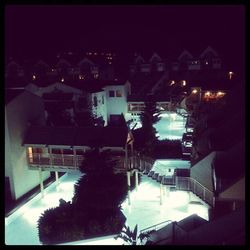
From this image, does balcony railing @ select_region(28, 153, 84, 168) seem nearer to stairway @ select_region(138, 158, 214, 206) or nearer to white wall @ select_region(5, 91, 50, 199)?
white wall @ select_region(5, 91, 50, 199)

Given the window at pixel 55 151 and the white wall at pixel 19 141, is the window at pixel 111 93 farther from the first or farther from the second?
the window at pixel 55 151

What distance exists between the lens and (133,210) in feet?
50.8

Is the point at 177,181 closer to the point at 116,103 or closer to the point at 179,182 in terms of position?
the point at 179,182

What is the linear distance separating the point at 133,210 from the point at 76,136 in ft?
15.9

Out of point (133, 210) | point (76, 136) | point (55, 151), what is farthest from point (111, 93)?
point (133, 210)

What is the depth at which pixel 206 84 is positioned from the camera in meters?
30.0

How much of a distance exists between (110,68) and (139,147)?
19.7 meters

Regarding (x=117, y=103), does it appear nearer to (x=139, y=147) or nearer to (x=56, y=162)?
(x=139, y=147)

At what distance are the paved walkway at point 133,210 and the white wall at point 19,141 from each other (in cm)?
103

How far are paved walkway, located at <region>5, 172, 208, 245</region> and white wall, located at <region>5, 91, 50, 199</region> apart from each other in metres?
1.03

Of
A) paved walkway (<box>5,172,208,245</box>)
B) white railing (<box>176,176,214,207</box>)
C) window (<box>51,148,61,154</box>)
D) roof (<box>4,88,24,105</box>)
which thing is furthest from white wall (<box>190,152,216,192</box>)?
roof (<box>4,88,24,105</box>)

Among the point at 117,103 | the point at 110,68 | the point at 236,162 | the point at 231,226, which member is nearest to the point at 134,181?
the point at 236,162

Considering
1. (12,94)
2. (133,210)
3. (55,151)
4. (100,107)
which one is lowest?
(133,210)

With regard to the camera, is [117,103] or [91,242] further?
[117,103]
